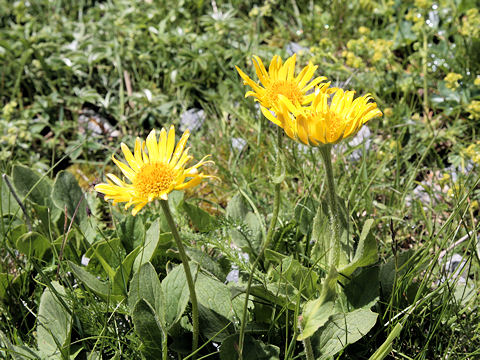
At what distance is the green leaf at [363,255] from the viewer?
1.77 meters

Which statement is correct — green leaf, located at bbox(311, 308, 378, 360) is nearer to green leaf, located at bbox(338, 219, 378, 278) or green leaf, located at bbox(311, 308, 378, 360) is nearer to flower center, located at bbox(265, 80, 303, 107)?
green leaf, located at bbox(338, 219, 378, 278)

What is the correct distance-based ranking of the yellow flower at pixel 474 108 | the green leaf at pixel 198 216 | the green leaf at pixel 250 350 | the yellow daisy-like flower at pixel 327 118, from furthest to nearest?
the yellow flower at pixel 474 108, the green leaf at pixel 198 216, the green leaf at pixel 250 350, the yellow daisy-like flower at pixel 327 118

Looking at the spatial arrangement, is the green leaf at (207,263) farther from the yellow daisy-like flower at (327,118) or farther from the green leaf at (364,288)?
the yellow daisy-like flower at (327,118)

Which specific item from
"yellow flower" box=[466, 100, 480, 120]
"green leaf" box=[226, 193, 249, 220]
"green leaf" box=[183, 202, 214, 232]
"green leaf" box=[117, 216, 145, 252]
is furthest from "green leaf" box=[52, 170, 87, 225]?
"yellow flower" box=[466, 100, 480, 120]

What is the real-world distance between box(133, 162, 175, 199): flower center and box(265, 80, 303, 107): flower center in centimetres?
48

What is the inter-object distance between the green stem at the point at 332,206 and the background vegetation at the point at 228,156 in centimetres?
13

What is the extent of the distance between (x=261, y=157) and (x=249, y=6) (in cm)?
175

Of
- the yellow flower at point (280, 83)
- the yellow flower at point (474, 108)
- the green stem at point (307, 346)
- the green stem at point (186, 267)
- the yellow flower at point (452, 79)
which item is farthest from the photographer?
the yellow flower at point (452, 79)

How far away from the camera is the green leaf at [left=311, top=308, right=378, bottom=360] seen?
166 centimetres

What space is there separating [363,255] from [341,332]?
0.29 metres

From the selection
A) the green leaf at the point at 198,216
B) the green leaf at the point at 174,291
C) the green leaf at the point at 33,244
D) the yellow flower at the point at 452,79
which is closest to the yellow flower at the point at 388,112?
the yellow flower at the point at 452,79

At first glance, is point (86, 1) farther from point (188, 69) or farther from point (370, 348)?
point (370, 348)

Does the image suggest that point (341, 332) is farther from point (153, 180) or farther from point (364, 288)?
point (153, 180)

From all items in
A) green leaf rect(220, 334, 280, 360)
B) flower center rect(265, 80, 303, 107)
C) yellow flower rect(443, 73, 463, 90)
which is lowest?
green leaf rect(220, 334, 280, 360)
